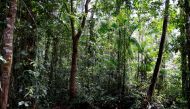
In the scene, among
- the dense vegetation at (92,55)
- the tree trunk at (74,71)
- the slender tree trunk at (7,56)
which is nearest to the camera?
the slender tree trunk at (7,56)

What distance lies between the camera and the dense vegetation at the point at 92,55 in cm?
800

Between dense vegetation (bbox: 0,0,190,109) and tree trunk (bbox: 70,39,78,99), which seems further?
tree trunk (bbox: 70,39,78,99)

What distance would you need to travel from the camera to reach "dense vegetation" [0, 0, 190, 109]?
26.2 feet

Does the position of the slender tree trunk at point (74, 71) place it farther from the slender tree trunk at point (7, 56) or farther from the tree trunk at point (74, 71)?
the slender tree trunk at point (7, 56)

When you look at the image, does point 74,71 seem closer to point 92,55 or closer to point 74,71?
point 74,71

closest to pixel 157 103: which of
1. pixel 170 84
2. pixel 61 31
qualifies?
pixel 170 84

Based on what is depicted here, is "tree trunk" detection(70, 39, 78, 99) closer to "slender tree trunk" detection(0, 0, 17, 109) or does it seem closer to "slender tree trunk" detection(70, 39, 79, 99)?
"slender tree trunk" detection(70, 39, 79, 99)

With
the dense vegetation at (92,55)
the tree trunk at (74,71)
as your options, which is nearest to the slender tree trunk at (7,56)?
the dense vegetation at (92,55)

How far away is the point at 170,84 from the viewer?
44.6 feet

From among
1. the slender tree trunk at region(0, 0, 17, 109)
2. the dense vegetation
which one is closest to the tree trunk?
the dense vegetation

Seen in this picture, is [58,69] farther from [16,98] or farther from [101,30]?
[16,98]

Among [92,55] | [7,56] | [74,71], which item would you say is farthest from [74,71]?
[7,56]

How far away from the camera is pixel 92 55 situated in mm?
14445

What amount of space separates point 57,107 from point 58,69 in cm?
252
